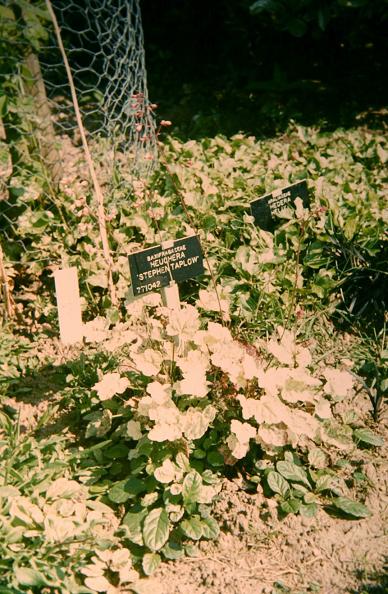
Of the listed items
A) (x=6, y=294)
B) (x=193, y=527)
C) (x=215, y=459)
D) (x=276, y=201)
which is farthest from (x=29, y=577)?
(x=276, y=201)

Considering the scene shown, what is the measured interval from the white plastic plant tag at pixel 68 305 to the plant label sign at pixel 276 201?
3.16 feet

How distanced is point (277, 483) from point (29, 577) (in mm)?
833

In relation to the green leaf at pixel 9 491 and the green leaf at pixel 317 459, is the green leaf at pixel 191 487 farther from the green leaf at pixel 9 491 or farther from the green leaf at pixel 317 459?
the green leaf at pixel 9 491

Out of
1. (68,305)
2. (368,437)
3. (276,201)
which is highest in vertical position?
(276,201)

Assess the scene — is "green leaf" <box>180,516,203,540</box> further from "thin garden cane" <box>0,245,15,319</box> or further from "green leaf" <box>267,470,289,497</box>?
"thin garden cane" <box>0,245,15,319</box>

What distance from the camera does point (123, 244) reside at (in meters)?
2.61

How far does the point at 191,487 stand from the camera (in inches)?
65.8

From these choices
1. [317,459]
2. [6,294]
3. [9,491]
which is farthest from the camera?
[6,294]

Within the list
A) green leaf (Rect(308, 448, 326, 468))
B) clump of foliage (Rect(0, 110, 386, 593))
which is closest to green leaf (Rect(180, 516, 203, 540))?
clump of foliage (Rect(0, 110, 386, 593))

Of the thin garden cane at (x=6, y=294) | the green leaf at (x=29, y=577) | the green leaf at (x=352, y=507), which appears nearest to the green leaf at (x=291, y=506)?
the green leaf at (x=352, y=507)

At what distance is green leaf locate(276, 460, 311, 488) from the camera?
176cm

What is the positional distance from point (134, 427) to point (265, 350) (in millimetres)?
631

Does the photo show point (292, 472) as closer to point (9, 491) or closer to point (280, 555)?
point (280, 555)

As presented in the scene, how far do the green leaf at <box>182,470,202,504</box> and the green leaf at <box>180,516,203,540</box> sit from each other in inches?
2.6
